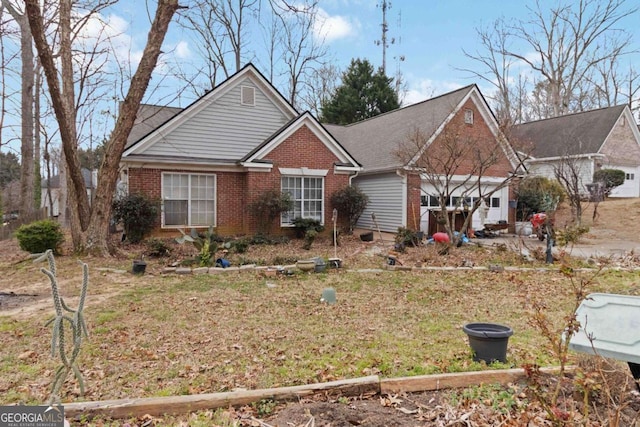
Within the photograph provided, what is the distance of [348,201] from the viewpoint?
15547mm

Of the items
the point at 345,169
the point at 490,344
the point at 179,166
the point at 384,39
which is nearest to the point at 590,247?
the point at 345,169

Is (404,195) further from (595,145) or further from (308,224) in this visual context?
(595,145)

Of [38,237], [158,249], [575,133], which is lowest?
[158,249]

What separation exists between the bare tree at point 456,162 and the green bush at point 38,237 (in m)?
11.4

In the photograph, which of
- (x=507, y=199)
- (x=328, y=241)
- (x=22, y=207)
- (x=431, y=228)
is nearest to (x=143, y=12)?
(x=328, y=241)

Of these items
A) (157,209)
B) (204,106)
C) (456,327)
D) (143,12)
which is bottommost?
(456,327)

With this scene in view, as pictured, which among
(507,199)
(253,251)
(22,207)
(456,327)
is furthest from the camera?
(507,199)

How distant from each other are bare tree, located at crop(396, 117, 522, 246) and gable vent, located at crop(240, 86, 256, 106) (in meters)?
6.13

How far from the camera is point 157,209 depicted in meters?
13.2

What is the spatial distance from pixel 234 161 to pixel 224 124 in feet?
5.36

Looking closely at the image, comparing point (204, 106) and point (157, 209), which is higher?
point (204, 106)

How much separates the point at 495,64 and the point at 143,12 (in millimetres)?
28526

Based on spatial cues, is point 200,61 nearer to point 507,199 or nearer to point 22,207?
point 22,207

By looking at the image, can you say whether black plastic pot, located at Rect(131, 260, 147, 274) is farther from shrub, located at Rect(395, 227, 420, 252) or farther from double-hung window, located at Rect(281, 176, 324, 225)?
shrub, located at Rect(395, 227, 420, 252)
